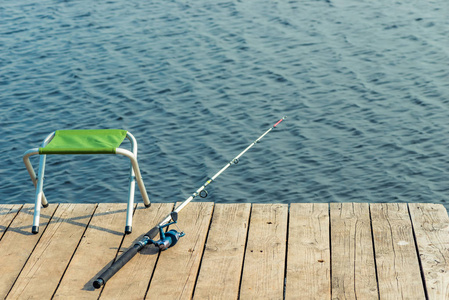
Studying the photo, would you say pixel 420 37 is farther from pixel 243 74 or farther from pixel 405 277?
pixel 405 277

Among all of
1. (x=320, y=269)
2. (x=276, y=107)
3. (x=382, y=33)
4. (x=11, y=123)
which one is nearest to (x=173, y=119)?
(x=276, y=107)

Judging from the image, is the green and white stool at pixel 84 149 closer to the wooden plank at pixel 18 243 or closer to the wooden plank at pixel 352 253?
the wooden plank at pixel 18 243

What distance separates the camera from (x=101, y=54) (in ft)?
38.8

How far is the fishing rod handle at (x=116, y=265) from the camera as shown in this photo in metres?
3.93

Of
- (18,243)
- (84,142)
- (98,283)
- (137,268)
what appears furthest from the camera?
(84,142)

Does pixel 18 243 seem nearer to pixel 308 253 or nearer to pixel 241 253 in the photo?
pixel 241 253

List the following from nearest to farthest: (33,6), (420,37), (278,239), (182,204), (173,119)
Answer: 1. (278,239)
2. (182,204)
3. (173,119)
4. (420,37)
5. (33,6)

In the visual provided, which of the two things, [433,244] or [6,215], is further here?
[6,215]

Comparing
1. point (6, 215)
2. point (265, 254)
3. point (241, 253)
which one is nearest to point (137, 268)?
point (241, 253)

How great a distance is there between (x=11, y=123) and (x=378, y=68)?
18.3 ft

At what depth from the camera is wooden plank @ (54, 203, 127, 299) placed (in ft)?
13.0

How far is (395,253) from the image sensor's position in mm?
4148

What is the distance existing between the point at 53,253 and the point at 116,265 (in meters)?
0.58

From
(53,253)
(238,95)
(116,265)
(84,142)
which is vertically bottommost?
(238,95)
